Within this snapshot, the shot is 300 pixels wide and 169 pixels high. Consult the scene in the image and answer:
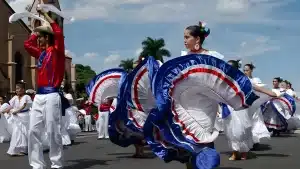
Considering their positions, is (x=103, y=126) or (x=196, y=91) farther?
(x=103, y=126)

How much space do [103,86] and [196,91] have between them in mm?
4557

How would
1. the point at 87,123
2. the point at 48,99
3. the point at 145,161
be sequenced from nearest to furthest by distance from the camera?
1. the point at 48,99
2. the point at 145,161
3. the point at 87,123

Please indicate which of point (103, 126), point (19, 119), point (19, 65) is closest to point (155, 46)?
point (19, 65)

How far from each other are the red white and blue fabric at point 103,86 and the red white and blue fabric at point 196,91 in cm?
426

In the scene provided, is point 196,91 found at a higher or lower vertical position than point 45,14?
lower

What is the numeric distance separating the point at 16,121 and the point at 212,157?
24.4 feet

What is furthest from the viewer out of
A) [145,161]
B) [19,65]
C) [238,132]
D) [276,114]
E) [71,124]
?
[19,65]

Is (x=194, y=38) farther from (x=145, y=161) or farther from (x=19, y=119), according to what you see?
(x=19, y=119)

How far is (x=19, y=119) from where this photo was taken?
1227 cm

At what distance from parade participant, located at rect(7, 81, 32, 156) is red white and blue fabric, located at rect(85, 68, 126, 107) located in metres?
1.98

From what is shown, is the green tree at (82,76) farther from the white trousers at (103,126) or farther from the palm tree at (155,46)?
the white trousers at (103,126)

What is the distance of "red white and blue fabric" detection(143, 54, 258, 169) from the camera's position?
19.9ft

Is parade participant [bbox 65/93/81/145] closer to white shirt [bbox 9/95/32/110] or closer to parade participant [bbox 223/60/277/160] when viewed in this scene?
white shirt [bbox 9/95/32/110]

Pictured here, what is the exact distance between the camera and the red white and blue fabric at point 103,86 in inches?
411
